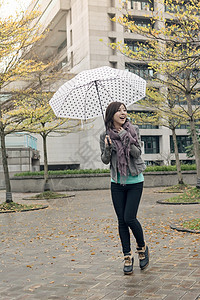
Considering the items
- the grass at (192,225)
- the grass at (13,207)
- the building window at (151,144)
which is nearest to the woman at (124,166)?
the grass at (192,225)

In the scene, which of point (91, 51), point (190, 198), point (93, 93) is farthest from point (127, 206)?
point (91, 51)

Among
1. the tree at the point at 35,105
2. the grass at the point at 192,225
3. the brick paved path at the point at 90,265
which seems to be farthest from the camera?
the tree at the point at 35,105

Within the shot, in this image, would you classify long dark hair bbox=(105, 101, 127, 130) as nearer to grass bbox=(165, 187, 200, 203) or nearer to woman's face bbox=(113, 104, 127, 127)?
woman's face bbox=(113, 104, 127, 127)

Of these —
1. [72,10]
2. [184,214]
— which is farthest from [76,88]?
[72,10]

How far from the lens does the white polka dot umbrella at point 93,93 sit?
5551mm

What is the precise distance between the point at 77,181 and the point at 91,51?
28073 mm

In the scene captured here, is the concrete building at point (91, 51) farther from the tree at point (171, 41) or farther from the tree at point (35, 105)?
the tree at point (171, 41)

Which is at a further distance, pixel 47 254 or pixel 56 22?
pixel 56 22

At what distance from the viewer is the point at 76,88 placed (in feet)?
18.7

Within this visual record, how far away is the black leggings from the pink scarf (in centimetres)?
23

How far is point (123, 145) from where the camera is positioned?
4.67m

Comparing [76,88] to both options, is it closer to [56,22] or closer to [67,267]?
[67,267]

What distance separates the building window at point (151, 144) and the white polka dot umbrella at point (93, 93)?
51.0 m

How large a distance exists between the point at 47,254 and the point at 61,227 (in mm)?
3140
